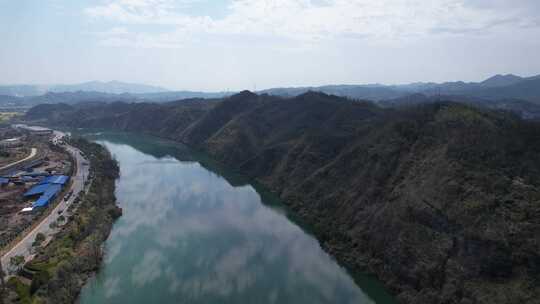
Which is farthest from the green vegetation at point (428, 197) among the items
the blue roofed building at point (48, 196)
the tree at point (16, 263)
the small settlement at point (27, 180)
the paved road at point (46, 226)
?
the small settlement at point (27, 180)

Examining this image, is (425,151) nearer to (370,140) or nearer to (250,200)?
(370,140)

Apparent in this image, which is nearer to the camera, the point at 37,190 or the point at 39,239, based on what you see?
the point at 39,239

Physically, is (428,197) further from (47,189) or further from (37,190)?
(37,190)

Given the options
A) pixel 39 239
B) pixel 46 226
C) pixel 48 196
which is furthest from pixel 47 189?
pixel 39 239

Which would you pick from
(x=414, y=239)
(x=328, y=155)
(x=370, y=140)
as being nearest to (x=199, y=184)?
(x=328, y=155)

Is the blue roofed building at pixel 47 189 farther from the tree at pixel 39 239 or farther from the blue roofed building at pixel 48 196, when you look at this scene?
the tree at pixel 39 239

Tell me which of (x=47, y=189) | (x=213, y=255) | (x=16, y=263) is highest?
(x=47, y=189)
